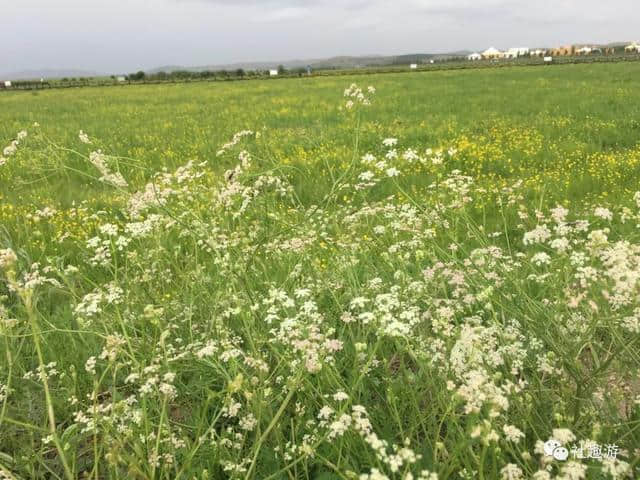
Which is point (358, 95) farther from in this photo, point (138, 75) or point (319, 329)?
point (138, 75)

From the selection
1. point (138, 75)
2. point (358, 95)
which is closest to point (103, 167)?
point (358, 95)

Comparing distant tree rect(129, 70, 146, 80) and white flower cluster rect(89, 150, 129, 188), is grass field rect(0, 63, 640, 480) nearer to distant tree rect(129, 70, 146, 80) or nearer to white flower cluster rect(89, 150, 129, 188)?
white flower cluster rect(89, 150, 129, 188)

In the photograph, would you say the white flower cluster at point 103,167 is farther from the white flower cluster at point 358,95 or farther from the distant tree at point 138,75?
the distant tree at point 138,75

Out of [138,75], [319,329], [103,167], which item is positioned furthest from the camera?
[138,75]

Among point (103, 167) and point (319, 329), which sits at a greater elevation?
point (103, 167)

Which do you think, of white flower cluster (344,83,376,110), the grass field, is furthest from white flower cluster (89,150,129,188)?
white flower cluster (344,83,376,110)

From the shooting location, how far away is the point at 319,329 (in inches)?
99.6

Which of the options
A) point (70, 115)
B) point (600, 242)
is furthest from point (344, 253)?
point (70, 115)

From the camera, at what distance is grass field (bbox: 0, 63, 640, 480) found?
6.73ft

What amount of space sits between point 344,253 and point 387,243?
738 mm

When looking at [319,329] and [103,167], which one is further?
[103,167]

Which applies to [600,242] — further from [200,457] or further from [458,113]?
[458,113]

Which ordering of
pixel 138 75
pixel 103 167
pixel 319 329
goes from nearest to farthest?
pixel 319 329 → pixel 103 167 → pixel 138 75

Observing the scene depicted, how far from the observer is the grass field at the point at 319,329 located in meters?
2.05
